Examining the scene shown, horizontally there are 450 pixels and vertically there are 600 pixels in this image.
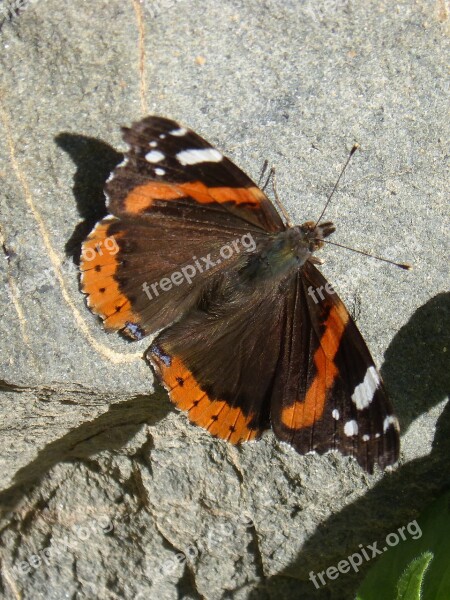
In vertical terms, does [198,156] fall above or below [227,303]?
above

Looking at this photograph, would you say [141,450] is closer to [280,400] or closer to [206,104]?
[280,400]

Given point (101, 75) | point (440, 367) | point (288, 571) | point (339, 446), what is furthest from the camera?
point (288, 571)

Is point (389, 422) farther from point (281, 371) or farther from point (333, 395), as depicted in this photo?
point (281, 371)

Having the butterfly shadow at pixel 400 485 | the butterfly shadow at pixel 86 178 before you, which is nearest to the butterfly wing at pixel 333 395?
the butterfly shadow at pixel 400 485

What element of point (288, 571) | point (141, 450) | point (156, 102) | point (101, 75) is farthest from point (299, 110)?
point (288, 571)

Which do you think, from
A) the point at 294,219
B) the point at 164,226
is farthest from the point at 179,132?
the point at 294,219

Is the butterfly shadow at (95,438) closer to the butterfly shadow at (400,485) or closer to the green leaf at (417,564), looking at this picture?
the butterfly shadow at (400,485)
